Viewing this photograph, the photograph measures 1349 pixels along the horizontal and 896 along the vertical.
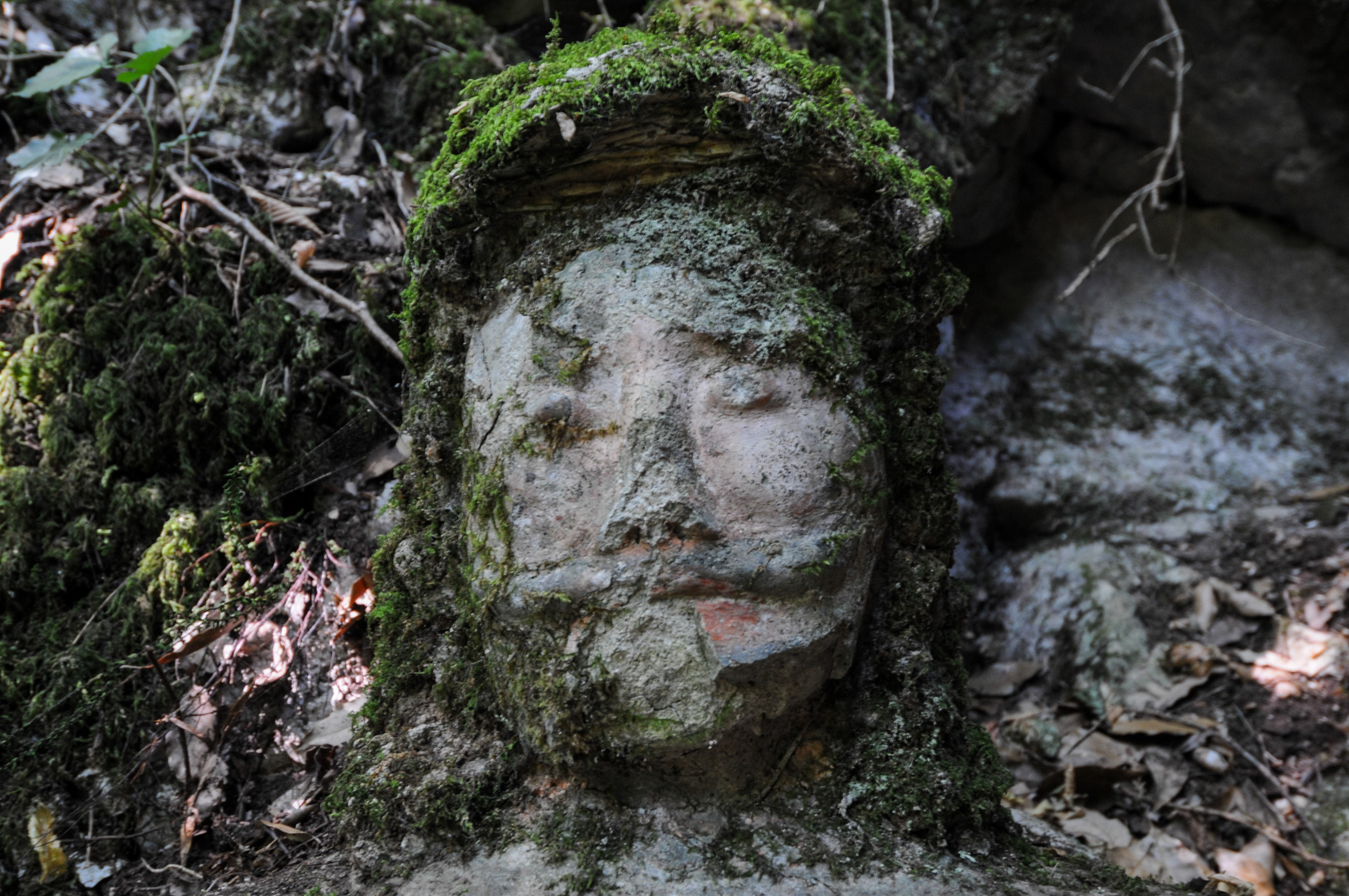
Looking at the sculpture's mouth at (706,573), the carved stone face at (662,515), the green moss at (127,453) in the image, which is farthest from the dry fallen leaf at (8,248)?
the sculpture's mouth at (706,573)

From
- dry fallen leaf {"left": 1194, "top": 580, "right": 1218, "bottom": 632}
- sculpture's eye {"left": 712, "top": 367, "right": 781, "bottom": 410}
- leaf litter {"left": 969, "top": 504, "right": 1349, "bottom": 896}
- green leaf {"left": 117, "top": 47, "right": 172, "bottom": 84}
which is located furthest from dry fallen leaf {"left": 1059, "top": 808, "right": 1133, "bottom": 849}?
green leaf {"left": 117, "top": 47, "right": 172, "bottom": 84}

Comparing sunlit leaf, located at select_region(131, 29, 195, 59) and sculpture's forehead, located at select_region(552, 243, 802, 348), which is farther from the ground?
sunlit leaf, located at select_region(131, 29, 195, 59)

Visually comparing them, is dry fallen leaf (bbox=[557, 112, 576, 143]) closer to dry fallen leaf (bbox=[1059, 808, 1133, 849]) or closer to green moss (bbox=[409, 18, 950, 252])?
green moss (bbox=[409, 18, 950, 252])

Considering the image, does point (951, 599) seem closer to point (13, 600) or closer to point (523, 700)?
point (523, 700)

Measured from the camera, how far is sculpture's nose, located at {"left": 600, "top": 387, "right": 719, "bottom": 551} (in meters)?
1.88

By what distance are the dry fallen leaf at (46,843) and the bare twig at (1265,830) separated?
3333mm

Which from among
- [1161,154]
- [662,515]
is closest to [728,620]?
[662,515]

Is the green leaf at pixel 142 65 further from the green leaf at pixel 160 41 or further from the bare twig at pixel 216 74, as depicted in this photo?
the bare twig at pixel 216 74

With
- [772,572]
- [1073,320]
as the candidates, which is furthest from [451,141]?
[1073,320]

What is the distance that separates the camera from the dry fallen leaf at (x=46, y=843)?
2396mm

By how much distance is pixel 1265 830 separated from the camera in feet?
10.3

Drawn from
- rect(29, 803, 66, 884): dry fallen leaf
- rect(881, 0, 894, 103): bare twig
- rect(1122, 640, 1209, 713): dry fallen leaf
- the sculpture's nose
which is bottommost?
rect(1122, 640, 1209, 713): dry fallen leaf

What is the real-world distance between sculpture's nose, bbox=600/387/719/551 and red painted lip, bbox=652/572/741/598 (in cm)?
8

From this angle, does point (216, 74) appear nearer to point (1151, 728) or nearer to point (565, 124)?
point (565, 124)
